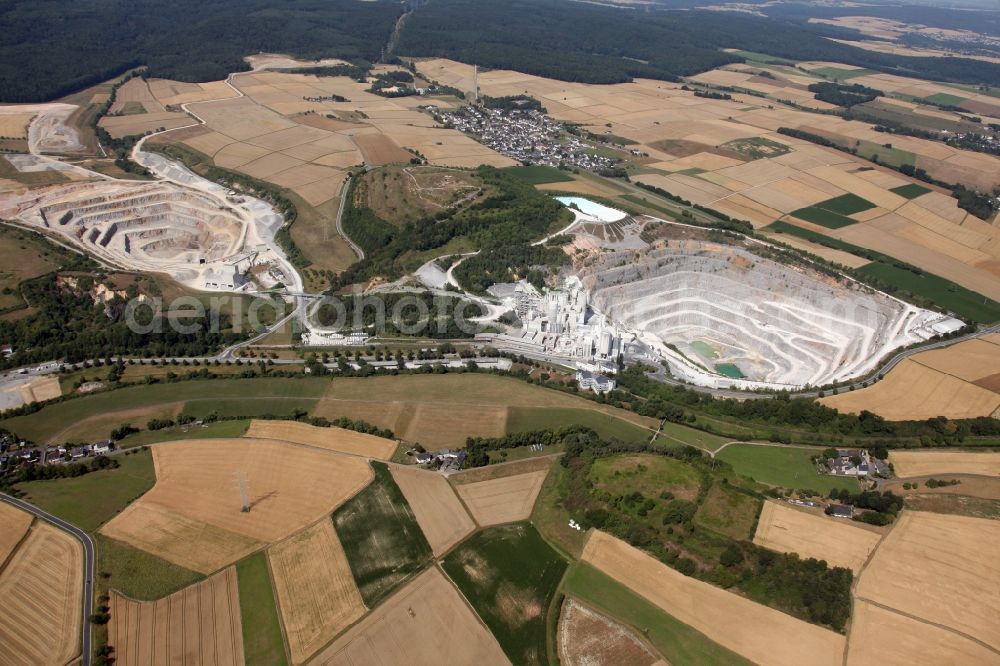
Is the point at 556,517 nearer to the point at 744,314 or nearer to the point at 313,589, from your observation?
the point at 313,589

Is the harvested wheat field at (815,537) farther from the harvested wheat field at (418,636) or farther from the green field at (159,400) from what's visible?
→ the green field at (159,400)

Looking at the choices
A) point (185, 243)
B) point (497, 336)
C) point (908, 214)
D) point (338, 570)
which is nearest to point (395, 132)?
point (185, 243)

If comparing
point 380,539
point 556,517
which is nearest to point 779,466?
point 556,517

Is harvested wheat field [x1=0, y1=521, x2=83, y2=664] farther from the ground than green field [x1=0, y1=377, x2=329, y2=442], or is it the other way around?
harvested wheat field [x1=0, y1=521, x2=83, y2=664]

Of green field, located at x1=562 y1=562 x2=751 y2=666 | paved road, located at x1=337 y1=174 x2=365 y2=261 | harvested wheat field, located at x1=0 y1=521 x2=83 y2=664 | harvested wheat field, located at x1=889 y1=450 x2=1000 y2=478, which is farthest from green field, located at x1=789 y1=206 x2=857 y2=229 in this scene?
harvested wheat field, located at x1=0 y1=521 x2=83 y2=664

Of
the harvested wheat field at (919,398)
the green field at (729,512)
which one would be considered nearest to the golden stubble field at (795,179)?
the harvested wheat field at (919,398)

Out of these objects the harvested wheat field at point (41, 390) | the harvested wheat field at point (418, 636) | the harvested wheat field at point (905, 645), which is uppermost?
the harvested wheat field at point (905, 645)

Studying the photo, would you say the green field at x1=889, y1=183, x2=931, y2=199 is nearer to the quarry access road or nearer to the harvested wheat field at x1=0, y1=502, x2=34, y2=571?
the quarry access road
